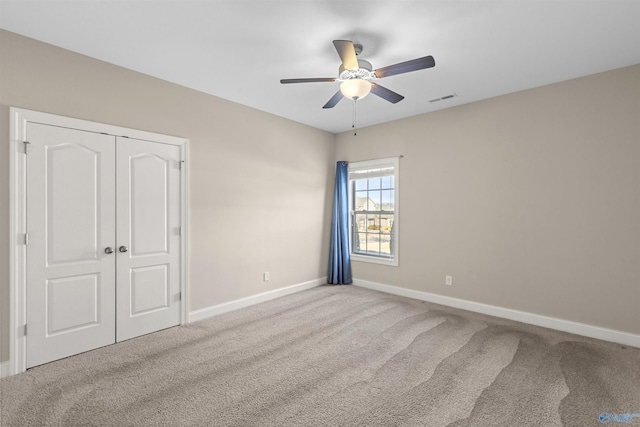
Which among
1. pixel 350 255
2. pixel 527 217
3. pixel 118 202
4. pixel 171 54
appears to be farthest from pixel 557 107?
pixel 118 202

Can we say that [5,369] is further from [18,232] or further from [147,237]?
[147,237]

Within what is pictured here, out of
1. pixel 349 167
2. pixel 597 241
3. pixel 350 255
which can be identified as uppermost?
pixel 349 167

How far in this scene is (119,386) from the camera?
2.23 m

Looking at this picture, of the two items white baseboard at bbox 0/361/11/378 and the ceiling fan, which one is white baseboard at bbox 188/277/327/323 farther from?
the ceiling fan

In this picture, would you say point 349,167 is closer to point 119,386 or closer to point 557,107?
point 557,107

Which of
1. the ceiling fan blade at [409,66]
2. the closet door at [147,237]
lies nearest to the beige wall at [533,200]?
the ceiling fan blade at [409,66]

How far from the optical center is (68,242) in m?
2.65

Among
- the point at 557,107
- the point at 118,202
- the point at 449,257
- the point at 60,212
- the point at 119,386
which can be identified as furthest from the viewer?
the point at 449,257

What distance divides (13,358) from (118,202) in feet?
4.78

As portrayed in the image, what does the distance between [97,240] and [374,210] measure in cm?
378

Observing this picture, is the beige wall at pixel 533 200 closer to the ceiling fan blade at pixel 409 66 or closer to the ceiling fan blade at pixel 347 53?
the ceiling fan blade at pixel 409 66

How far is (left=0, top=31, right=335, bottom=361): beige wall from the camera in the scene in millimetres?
2469

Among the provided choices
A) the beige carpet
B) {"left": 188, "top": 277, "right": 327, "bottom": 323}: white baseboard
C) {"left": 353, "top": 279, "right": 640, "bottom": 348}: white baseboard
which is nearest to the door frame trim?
the beige carpet

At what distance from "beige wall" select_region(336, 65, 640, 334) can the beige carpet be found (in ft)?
1.73
